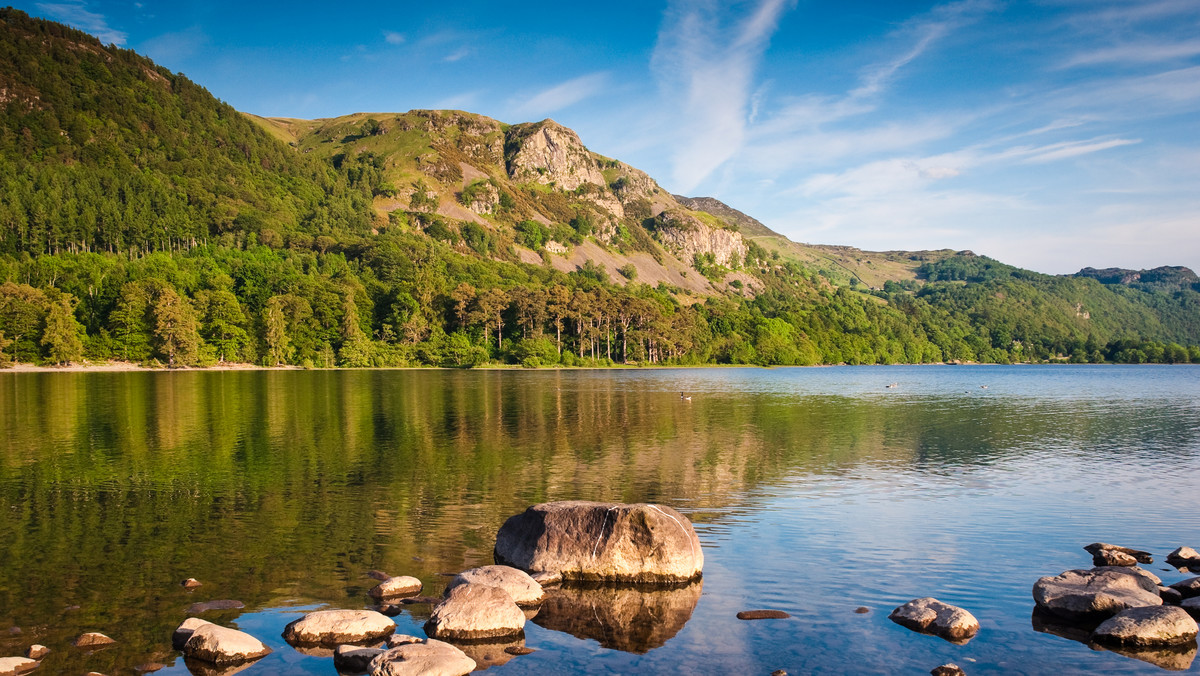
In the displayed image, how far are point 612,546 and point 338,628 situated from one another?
22.0ft

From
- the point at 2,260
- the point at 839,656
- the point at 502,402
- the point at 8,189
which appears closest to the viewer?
the point at 839,656

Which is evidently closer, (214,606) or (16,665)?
(16,665)

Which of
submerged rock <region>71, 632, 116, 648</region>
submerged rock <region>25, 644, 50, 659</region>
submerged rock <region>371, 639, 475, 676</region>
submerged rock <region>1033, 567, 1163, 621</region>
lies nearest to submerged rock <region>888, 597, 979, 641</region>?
submerged rock <region>1033, 567, 1163, 621</region>

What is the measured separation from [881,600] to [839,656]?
11.8 ft

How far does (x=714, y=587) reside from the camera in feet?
55.5

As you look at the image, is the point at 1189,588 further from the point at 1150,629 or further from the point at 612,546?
the point at 612,546

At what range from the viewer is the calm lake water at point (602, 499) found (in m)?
13.6

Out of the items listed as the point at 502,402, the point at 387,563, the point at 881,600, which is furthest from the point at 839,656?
the point at 502,402

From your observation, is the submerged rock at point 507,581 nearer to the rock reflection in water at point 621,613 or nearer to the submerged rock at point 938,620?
the rock reflection in water at point 621,613

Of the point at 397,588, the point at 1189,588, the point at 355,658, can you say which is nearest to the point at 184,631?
the point at 355,658

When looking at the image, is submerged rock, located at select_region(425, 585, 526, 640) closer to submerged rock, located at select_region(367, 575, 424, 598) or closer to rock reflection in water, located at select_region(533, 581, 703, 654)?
rock reflection in water, located at select_region(533, 581, 703, 654)

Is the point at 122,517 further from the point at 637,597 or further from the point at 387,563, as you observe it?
the point at 637,597

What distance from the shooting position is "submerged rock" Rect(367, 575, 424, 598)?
50.9 ft

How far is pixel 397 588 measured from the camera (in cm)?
1567
